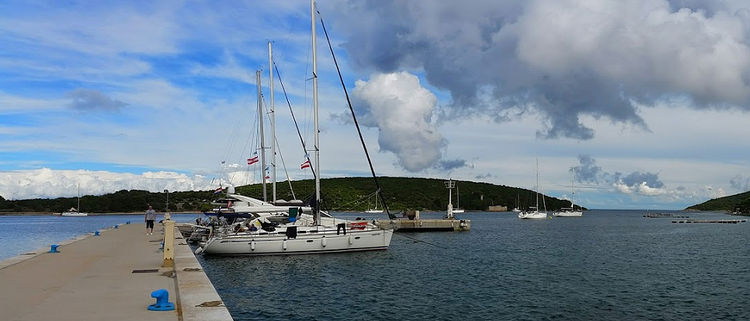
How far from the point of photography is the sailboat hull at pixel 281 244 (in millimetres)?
36188

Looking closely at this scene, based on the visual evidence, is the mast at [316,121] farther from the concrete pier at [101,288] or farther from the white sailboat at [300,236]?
the concrete pier at [101,288]

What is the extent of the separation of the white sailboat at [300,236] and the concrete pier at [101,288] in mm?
10480

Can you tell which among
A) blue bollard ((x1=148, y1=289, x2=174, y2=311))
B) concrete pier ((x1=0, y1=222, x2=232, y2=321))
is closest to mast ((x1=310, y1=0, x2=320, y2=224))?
concrete pier ((x1=0, y1=222, x2=232, y2=321))

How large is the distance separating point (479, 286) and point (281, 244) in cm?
1391

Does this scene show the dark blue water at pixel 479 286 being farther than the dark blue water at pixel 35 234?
No

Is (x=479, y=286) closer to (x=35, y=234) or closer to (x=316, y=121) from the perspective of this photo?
(x=316, y=121)

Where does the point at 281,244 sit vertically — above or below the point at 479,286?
above

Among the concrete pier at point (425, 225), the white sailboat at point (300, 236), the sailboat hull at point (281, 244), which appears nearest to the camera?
the sailboat hull at point (281, 244)

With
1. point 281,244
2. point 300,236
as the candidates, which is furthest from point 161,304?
point 300,236

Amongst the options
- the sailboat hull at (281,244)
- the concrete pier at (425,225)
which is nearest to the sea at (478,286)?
the sailboat hull at (281,244)

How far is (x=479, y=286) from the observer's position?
2800cm

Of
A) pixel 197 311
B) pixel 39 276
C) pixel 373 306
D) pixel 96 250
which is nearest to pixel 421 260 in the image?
pixel 373 306

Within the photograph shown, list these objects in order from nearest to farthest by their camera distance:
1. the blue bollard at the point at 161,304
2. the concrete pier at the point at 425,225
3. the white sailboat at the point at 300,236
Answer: the blue bollard at the point at 161,304
the white sailboat at the point at 300,236
the concrete pier at the point at 425,225

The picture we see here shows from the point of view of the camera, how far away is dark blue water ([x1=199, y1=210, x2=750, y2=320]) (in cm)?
2148
